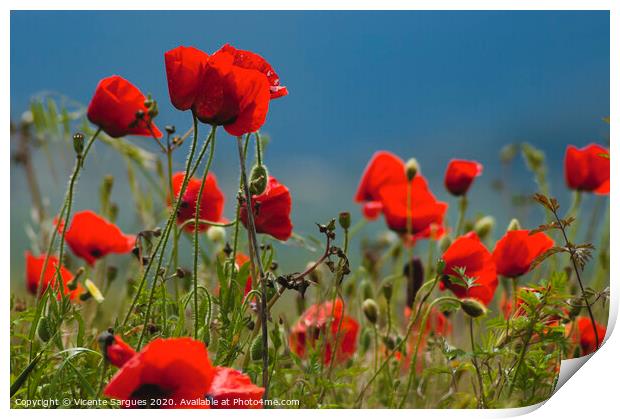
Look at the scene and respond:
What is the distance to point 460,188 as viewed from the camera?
138 centimetres

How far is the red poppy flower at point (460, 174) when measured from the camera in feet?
4.51

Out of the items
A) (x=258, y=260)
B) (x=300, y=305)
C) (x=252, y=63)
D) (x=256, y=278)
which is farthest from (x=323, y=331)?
(x=252, y=63)

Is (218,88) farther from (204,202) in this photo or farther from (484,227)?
(484,227)

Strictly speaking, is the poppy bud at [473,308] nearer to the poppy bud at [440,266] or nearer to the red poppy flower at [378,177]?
the poppy bud at [440,266]

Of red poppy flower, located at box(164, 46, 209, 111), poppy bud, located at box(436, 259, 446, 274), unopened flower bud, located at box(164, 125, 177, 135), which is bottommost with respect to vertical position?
poppy bud, located at box(436, 259, 446, 274)

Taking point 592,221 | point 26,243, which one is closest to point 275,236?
point 26,243

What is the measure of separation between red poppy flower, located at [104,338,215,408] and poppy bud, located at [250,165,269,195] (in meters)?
0.20

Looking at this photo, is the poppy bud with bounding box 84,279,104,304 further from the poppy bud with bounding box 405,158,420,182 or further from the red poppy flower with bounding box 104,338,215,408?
the poppy bud with bounding box 405,158,420,182

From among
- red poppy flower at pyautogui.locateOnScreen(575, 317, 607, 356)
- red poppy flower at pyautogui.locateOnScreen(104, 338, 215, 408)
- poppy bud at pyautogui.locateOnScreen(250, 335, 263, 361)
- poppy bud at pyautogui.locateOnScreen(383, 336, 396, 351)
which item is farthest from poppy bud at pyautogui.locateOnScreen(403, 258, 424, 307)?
red poppy flower at pyautogui.locateOnScreen(104, 338, 215, 408)

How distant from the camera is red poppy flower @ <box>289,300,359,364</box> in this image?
126 cm

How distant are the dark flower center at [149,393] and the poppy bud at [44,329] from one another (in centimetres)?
17

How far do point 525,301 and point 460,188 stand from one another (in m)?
0.33

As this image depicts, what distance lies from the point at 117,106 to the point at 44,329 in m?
0.29

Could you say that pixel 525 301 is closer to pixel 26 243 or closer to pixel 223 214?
pixel 223 214
